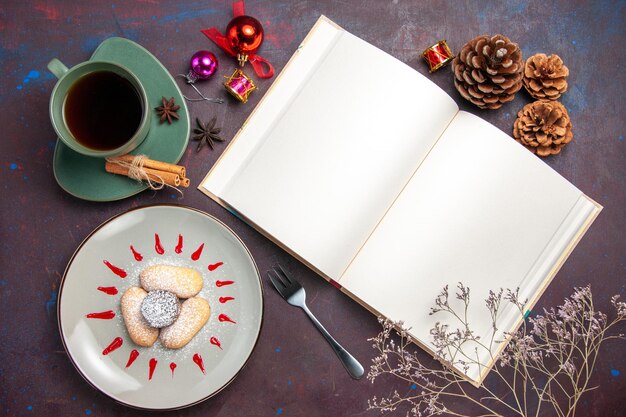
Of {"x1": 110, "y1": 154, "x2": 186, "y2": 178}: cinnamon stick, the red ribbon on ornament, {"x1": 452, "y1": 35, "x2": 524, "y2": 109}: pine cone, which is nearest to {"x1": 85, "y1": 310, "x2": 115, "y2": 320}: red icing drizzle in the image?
{"x1": 110, "y1": 154, "x2": 186, "y2": 178}: cinnamon stick

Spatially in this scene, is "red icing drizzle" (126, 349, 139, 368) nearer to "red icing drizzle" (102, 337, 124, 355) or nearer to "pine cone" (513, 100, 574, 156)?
"red icing drizzle" (102, 337, 124, 355)

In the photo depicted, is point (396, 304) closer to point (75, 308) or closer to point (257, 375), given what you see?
point (257, 375)

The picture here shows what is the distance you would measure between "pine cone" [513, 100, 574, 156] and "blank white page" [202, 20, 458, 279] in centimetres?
19

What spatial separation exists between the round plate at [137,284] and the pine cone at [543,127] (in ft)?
2.20

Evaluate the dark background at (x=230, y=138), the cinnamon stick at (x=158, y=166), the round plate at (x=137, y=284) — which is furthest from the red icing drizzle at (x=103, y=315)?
the cinnamon stick at (x=158, y=166)

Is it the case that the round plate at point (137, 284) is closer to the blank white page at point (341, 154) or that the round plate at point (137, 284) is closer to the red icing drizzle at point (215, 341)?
the red icing drizzle at point (215, 341)

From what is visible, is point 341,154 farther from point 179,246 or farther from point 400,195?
point 179,246

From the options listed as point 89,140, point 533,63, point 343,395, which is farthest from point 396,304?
point 89,140

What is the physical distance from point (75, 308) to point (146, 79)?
51 centimetres

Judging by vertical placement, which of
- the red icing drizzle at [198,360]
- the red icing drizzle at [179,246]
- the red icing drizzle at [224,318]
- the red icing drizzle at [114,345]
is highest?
the red icing drizzle at [179,246]

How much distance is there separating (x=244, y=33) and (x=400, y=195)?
1.58 ft

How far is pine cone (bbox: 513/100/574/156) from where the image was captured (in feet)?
3.83

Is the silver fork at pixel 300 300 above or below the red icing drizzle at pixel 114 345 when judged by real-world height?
above

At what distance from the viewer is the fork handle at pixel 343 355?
46.6 inches
